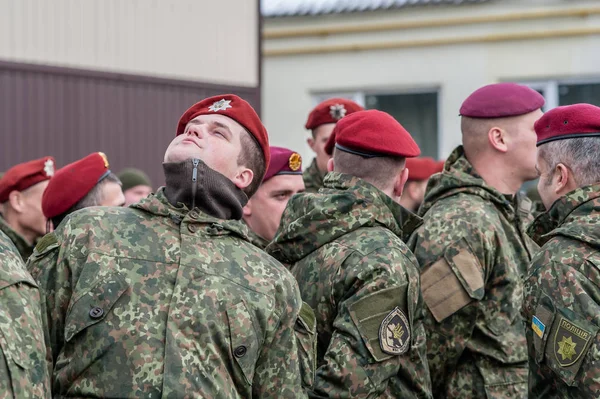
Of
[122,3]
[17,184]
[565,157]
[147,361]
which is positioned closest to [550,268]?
[565,157]

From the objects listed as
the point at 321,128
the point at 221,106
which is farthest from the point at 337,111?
the point at 221,106

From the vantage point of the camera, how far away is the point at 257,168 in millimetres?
3152

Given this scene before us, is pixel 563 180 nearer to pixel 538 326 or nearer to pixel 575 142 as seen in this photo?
pixel 575 142

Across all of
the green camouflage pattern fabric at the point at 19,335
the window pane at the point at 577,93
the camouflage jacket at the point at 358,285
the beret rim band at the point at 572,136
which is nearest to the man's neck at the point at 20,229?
the camouflage jacket at the point at 358,285

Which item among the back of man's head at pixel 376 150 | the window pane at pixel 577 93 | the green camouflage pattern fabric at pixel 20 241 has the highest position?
the window pane at pixel 577 93

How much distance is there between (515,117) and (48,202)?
238cm

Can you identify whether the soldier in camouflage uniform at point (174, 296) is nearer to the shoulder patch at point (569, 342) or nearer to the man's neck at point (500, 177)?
the shoulder patch at point (569, 342)

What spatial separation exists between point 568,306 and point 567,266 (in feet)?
0.47

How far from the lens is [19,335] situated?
7.43 ft

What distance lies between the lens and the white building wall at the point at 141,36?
8.62 meters

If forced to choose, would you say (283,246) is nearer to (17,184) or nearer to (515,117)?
(515,117)

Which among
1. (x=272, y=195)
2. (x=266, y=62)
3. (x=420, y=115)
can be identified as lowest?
(x=272, y=195)

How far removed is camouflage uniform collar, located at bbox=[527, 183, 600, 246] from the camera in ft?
10.5

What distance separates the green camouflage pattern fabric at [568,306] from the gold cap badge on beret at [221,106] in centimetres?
129
